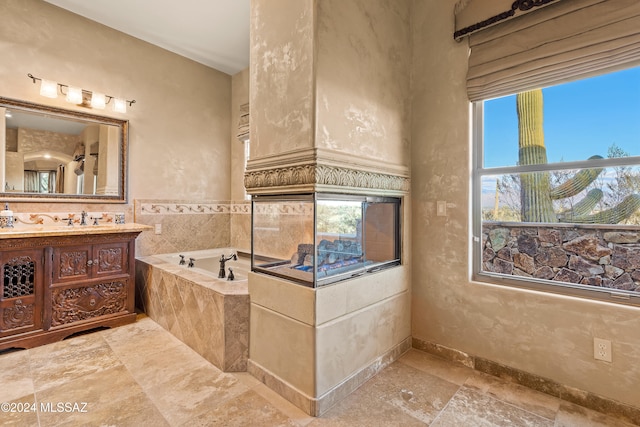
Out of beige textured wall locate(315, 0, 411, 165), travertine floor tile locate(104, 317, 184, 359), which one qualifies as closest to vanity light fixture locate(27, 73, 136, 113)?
travertine floor tile locate(104, 317, 184, 359)

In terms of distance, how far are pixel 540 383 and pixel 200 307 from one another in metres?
2.33

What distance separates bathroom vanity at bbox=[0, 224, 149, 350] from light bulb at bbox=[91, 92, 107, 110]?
53.3 inches

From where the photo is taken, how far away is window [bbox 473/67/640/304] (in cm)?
171

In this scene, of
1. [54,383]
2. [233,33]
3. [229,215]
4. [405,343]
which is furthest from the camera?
[229,215]

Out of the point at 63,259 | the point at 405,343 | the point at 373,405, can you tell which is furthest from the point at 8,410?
the point at 405,343

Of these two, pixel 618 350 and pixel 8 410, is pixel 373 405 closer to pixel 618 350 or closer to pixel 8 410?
pixel 618 350

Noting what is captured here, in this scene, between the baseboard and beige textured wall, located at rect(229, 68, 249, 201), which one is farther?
beige textured wall, located at rect(229, 68, 249, 201)

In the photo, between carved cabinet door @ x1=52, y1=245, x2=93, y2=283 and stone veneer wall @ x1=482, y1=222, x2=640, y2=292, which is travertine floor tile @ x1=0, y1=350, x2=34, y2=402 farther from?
stone veneer wall @ x1=482, y1=222, x2=640, y2=292

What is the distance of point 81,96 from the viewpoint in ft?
9.95

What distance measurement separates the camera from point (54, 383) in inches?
75.8

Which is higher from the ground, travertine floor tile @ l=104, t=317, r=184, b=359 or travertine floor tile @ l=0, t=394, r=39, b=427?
travertine floor tile @ l=104, t=317, r=184, b=359

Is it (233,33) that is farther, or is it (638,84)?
(233,33)

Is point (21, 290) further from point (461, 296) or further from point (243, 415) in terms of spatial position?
point (461, 296)

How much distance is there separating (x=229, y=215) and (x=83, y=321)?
208 cm
